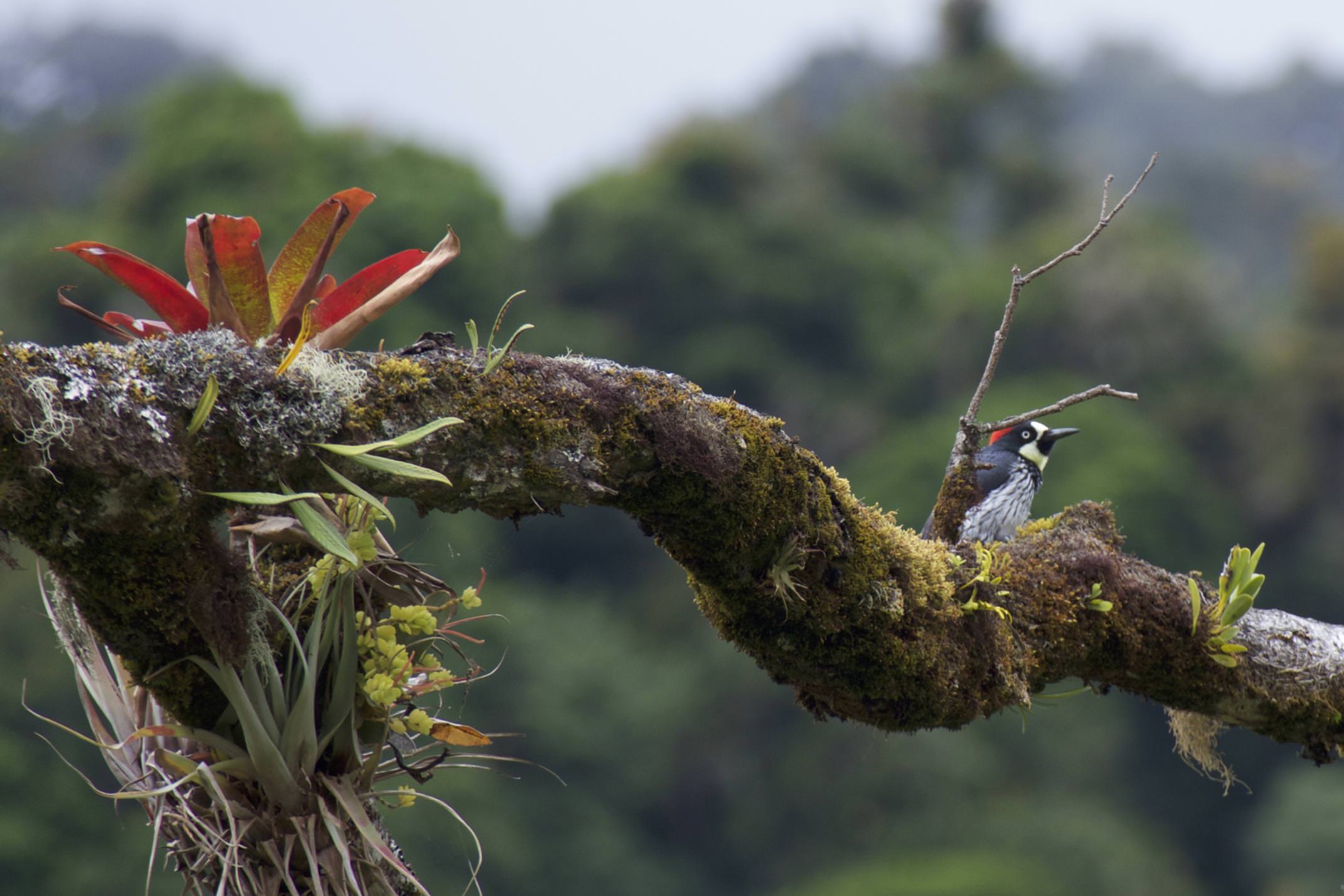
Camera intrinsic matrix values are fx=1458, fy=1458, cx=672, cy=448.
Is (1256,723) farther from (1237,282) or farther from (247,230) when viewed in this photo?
(1237,282)

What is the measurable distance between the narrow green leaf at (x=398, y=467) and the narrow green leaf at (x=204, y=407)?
0.81 feet

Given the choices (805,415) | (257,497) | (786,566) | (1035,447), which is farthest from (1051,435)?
(805,415)

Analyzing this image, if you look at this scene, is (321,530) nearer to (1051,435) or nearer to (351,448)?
(351,448)

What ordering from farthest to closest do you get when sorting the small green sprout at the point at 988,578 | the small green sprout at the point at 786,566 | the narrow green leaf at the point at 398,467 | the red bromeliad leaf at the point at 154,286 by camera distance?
the small green sprout at the point at 988,578 → the small green sprout at the point at 786,566 → the red bromeliad leaf at the point at 154,286 → the narrow green leaf at the point at 398,467

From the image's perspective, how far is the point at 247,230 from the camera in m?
2.69

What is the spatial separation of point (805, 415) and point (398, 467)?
34.5 m

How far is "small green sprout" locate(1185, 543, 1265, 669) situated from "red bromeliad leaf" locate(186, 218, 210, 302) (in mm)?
2442

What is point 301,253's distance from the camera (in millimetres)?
2820

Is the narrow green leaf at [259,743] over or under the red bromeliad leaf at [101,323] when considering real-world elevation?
under

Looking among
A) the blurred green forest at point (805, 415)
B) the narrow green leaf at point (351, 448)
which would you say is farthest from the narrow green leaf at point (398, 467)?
the blurred green forest at point (805, 415)

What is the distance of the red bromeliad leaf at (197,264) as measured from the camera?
2.77m

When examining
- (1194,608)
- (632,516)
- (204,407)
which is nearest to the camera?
(204,407)

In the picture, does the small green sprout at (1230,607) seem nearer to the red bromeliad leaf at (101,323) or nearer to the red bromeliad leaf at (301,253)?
the red bromeliad leaf at (301,253)

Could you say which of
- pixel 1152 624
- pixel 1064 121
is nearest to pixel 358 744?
pixel 1152 624
